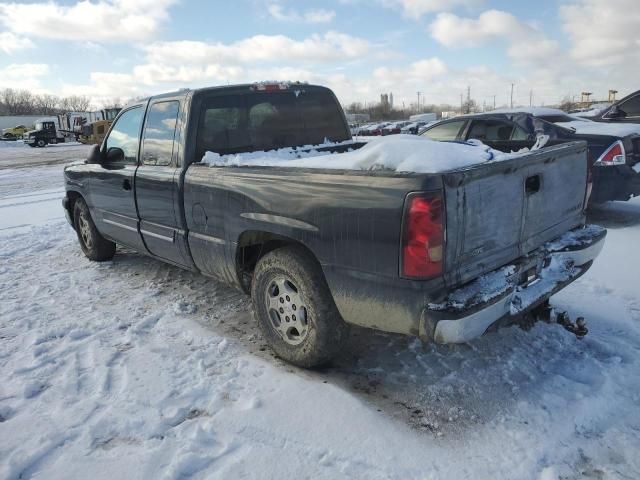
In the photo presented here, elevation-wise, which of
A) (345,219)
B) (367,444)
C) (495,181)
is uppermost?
(495,181)

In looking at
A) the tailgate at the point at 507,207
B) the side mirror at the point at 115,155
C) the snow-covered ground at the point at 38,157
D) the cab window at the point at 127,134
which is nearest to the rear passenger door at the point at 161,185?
the cab window at the point at 127,134

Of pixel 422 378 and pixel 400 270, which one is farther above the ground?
pixel 400 270

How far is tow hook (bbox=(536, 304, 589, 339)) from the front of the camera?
11.0 feet

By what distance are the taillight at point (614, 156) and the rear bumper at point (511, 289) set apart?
130 inches

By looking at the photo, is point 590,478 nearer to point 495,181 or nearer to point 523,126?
point 495,181

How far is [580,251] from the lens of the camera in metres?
3.24

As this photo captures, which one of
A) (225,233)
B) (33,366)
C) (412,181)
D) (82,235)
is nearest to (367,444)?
(412,181)

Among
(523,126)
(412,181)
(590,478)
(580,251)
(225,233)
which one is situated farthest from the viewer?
(523,126)

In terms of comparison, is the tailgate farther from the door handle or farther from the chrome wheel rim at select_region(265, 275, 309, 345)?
the chrome wheel rim at select_region(265, 275, 309, 345)

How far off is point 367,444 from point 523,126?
6.10m

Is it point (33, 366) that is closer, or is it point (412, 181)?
point (412, 181)

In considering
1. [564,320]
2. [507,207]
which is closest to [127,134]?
[507,207]

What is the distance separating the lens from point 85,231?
19.5ft

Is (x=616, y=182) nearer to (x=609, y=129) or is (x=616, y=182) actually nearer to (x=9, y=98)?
(x=609, y=129)
